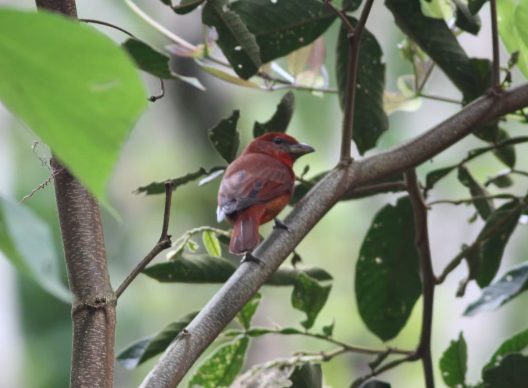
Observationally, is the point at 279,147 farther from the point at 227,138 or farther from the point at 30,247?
the point at 30,247

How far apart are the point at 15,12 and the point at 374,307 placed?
4.72 ft

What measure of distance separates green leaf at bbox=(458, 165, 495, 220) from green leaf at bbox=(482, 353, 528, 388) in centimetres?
48

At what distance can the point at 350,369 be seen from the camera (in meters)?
4.98

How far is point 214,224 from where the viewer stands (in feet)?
14.5

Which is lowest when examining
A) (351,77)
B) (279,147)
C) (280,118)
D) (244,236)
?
(244,236)

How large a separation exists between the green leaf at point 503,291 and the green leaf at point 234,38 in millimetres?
832

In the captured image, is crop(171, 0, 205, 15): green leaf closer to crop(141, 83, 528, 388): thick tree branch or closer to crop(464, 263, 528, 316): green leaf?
crop(141, 83, 528, 388): thick tree branch

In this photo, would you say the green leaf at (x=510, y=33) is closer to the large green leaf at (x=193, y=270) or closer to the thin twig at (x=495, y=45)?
the thin twig at (x=495, y=45)

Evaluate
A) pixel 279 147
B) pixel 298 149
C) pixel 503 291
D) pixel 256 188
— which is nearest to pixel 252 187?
pixel 256 188

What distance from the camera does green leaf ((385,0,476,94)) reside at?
1.34 m

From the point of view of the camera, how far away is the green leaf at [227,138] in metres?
1.42

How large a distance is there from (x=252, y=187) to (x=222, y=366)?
817mm

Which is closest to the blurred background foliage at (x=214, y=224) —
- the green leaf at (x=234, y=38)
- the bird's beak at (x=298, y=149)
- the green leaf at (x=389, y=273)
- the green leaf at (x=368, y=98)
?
the bird's beak at (x=298, y=149)

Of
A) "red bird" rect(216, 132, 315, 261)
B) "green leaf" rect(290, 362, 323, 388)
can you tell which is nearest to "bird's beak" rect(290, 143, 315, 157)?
"red bird" rect(216, 132, 315, 261)
